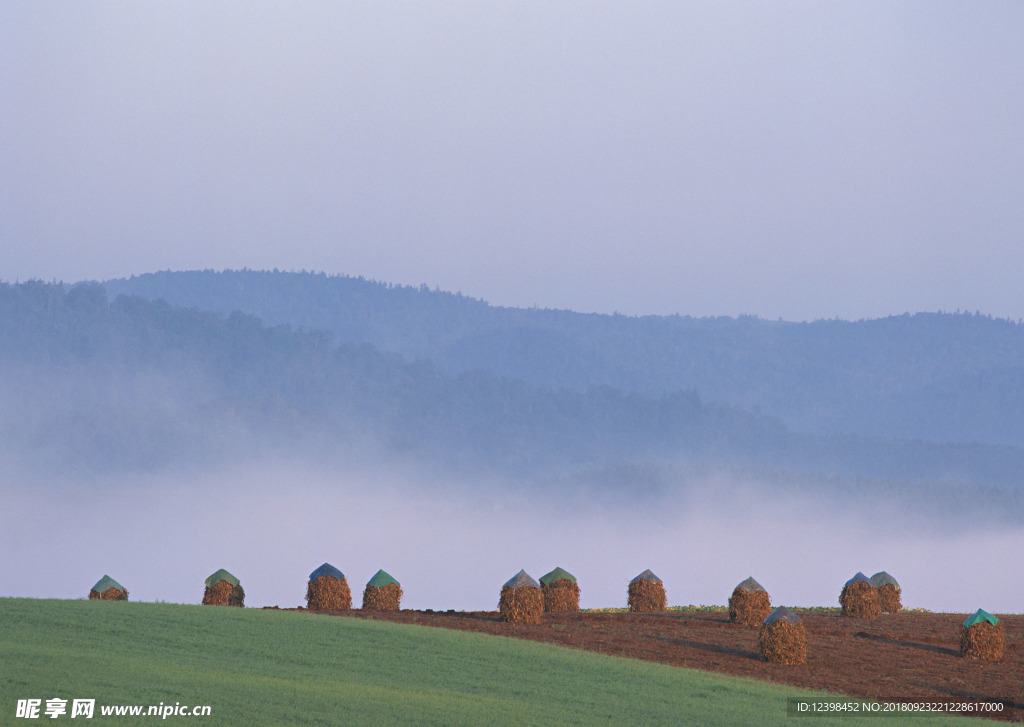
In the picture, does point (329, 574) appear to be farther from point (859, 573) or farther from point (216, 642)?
point (859, 573)

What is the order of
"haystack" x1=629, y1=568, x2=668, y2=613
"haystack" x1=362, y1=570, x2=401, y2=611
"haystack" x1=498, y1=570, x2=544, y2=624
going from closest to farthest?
1. "haystack" x1=498, y1=570, x2=544, y2=624
2. "haystack" x1=362, y1=570, x2=401, y2=611
3. "haystack" x1=629, y1=568, x2=668, y2=613

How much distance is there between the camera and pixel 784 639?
36.9 meters

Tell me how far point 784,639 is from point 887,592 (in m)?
19.5

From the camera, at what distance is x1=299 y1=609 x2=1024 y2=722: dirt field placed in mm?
34188

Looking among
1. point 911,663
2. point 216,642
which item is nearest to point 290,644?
point 216,642

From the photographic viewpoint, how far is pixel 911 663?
38.3 m

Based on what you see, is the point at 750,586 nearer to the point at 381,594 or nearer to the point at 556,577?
the point at 556,577

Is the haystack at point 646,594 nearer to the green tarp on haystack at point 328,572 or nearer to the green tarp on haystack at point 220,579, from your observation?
the green tarp on haystack at point 328,572

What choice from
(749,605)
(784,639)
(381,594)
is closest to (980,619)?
(784,639)

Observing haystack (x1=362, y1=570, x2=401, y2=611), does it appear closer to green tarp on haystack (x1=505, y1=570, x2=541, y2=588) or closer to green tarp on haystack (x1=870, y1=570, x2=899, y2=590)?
green tarp on haystack (x1=505, y1=570, x2=541, y2=588)

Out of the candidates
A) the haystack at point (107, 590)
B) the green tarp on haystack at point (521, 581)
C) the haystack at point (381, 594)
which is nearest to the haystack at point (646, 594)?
the green tarp on haystack at point (521, 581)

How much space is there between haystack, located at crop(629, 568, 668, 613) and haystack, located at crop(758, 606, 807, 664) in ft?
50.3

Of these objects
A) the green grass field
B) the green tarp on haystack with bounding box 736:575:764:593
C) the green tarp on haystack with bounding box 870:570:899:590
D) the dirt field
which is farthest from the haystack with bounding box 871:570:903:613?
the green grass field

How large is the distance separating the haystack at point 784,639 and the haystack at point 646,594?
1532 centimetres
